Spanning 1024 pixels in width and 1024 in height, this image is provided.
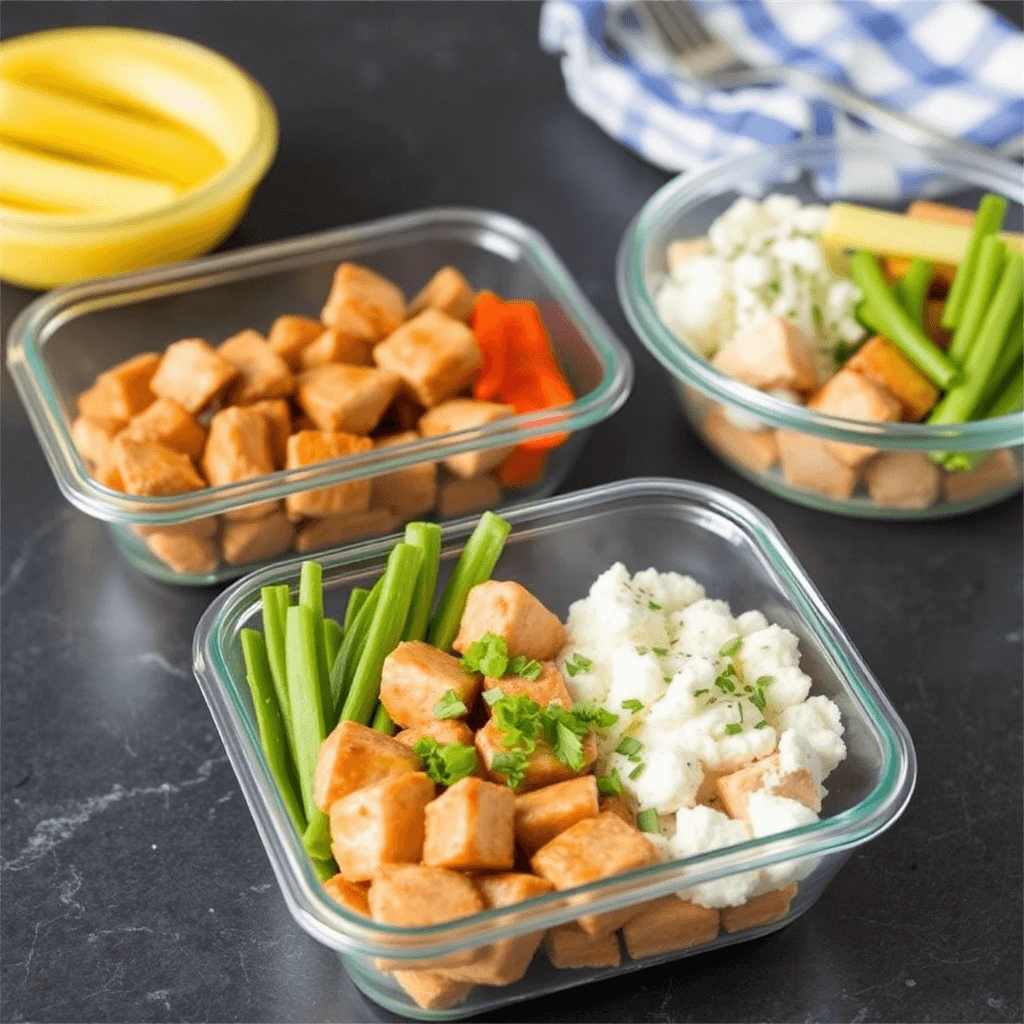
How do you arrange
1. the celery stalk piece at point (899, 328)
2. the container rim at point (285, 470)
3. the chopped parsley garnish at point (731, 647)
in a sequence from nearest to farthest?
the chopped parsley garnish at point (731, 647) → the container rim at point (285, 470) → the celery stalk piece at point (899, 328)

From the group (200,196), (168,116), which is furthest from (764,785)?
(168,116)

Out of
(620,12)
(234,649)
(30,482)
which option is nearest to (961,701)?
(234,649)

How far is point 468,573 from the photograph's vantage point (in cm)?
184

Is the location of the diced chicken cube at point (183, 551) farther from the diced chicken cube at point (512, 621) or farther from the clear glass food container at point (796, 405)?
the clear glass food container at point (796, 405)

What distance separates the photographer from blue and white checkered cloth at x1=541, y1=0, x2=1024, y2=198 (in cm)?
271

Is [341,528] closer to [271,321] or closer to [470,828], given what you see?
[271,321]

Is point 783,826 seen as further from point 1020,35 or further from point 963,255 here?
point 1020,35

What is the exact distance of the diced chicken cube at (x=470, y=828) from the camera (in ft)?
4.84

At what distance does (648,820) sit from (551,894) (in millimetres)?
167

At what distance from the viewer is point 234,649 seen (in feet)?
5.82

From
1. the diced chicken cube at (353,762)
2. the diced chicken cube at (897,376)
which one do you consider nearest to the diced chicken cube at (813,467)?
the diced chicken cube at (897,376)

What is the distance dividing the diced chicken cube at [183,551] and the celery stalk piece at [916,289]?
1.06 metres

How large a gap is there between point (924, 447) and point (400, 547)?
2.49 ft

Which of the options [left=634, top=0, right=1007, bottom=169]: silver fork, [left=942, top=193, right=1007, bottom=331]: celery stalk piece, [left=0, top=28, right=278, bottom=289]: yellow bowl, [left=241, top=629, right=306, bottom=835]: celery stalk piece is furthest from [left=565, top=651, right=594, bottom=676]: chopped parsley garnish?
[left=634, top=0, right=1007, bottom=169]: silver fork
